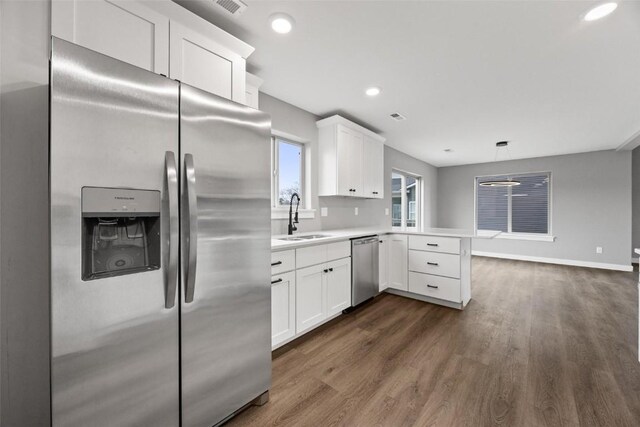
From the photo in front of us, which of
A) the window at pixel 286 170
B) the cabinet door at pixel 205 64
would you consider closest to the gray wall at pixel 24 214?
the cabinet door at pixel 205 64

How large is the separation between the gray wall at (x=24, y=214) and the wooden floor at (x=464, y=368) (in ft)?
3.17

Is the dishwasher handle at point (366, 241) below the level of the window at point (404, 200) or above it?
below

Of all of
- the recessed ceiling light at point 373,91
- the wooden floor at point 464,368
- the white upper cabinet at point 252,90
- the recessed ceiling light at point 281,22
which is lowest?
the wooden floor at point 464,368

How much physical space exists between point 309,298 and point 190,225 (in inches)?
57.4

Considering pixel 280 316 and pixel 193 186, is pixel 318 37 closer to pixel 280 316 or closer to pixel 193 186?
pixel 193 186

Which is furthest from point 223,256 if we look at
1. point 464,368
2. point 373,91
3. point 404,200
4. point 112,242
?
point 404,200

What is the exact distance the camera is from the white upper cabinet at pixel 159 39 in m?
1.19

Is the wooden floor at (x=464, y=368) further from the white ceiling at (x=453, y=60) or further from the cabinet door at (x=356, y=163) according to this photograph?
the white ceiling at (x=453, y=60)

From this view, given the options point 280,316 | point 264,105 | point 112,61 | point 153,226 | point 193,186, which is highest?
point 264,105

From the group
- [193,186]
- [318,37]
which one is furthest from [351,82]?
[193,186]

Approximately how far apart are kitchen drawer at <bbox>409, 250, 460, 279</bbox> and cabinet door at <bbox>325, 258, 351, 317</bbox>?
3.51ft

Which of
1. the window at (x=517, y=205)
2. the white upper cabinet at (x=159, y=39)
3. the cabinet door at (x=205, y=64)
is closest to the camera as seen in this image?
the white upper cabinet at (x=159, y=39)

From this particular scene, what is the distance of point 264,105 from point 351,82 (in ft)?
3.13

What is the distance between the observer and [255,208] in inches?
57.6
